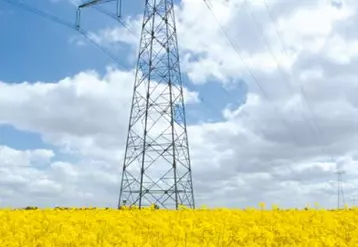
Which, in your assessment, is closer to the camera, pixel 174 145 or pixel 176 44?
pixel 174 145

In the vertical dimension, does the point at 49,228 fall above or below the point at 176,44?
below

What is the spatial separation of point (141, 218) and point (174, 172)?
15.0 m

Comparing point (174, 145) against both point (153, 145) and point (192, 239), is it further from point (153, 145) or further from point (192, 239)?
point (192, 239)

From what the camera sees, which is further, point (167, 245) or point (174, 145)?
point (174, 145)

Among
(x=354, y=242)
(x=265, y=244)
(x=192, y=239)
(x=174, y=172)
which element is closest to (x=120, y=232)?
(x=192, y=239)

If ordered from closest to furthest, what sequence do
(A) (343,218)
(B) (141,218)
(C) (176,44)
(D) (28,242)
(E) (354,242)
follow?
(D) (28,242)
(E) (354,242)
(B) (141,218)
(A) (343,218)
(C) (176,44)

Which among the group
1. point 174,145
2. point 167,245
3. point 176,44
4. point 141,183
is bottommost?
point 167,245

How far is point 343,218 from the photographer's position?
39.9ft

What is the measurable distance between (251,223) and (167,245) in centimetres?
330

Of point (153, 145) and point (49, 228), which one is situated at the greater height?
point (153, 145)

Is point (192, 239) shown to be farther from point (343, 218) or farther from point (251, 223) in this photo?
point (343, 218)

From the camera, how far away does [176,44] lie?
28.6m

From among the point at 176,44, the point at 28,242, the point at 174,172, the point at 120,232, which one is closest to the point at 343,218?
the point at 120,232

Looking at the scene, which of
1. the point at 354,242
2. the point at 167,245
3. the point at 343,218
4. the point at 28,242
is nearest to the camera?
the point at 167,245
